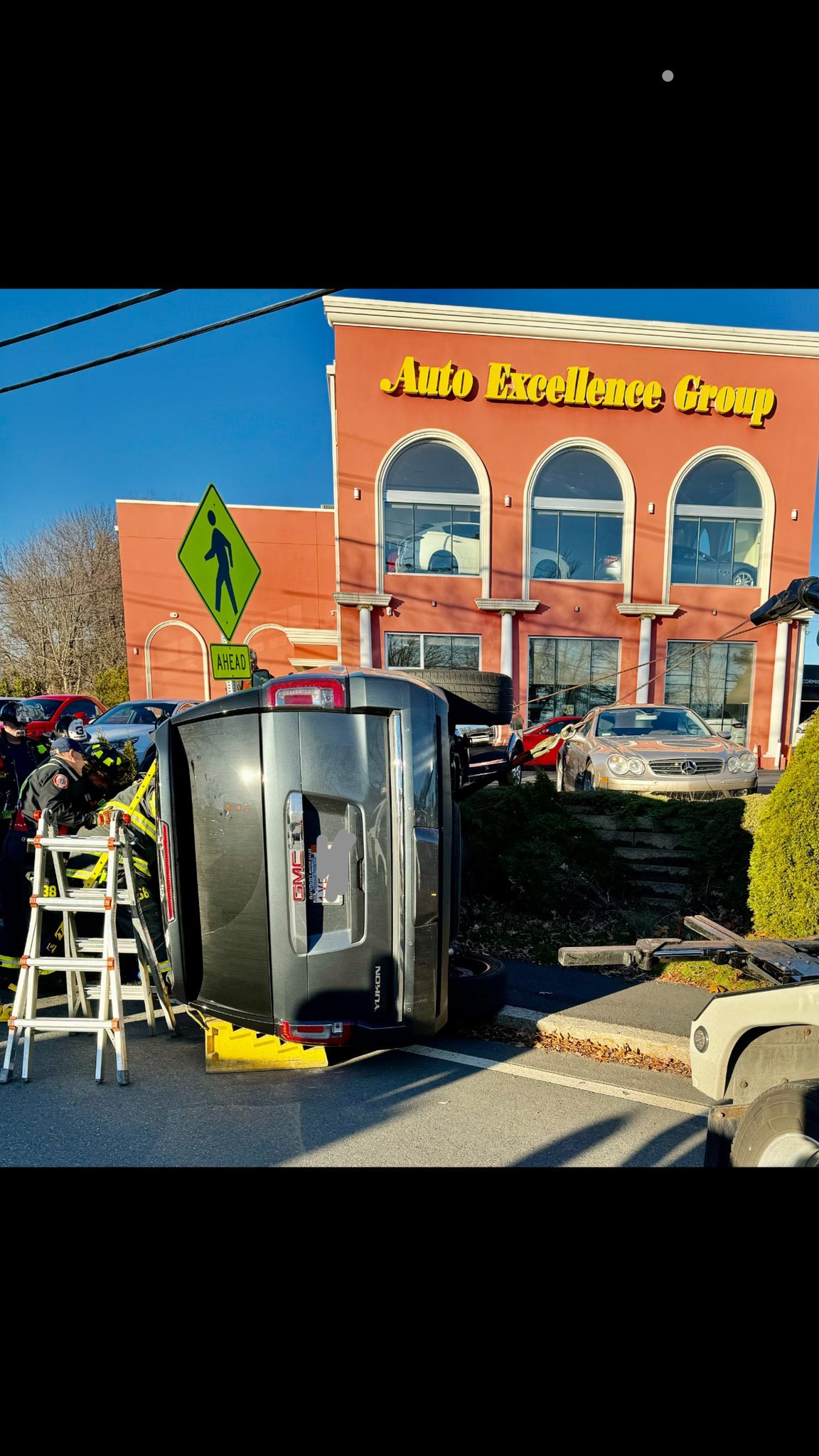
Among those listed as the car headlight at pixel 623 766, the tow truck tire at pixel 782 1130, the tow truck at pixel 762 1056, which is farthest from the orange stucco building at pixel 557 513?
the tow truck tire at pixel 782 1130

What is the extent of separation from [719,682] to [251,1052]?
52.9 ft

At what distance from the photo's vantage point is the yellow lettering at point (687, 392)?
1598cm

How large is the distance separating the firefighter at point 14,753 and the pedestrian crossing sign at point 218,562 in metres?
2.46

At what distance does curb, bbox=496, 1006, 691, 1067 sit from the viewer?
361cm

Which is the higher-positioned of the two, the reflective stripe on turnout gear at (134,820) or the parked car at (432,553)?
the parked car at (432,553)

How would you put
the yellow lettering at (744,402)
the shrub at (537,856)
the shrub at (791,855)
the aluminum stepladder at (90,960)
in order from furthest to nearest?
1. the yellow lettering at (744,402)
2. the shrub at (537,856)
3. the shrub at (791,855)
4. the aluminum stepladder at (90,960)

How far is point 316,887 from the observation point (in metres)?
2.79

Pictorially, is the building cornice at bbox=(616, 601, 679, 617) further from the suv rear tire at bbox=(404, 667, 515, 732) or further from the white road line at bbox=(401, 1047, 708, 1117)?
the white road line at bbox=(401, 1047, 708, 1117)

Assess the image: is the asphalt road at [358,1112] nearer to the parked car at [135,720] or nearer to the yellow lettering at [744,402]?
the parked car at [135,720]

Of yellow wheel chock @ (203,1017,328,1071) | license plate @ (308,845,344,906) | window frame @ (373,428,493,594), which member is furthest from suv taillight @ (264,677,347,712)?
window frame @ (373,428,493,594)

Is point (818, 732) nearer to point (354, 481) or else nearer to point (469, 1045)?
point (469, 1045)
